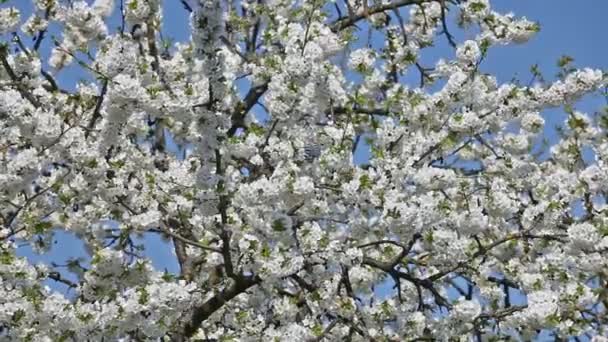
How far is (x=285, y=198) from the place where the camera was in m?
6.23

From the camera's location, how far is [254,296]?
301 inches

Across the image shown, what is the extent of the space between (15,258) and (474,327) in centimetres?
321

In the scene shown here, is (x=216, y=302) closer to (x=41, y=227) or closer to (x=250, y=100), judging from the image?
(x=41, y=227)

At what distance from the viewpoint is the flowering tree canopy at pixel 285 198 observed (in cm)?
623

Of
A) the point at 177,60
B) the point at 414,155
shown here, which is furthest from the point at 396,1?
the point at 414,155

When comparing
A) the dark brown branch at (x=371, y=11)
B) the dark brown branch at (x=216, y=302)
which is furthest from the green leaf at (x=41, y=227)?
the dark brown branch at (x=371, y=11)

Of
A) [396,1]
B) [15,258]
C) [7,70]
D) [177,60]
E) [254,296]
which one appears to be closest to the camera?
[15,258]

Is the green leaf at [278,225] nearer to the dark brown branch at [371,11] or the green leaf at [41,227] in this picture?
the green leaf at [41,227]

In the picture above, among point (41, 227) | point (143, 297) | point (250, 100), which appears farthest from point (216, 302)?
point (250, 100)

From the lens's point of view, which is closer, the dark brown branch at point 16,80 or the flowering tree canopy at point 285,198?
the flowering tree canopy at point 285,198

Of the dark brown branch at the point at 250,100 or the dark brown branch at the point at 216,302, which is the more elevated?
the dark brown branch at the point at 250,100

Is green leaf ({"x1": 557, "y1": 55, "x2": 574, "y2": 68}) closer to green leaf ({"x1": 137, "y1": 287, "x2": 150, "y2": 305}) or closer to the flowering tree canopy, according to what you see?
the flowering tree canopy

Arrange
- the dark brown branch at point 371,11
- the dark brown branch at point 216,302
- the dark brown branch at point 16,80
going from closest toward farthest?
the dark brown branch at point 216,302 < the dark brown branch at point 16,80 < the dark brown branch at point 371,11

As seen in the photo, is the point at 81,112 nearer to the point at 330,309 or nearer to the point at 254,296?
the point at 254,296
